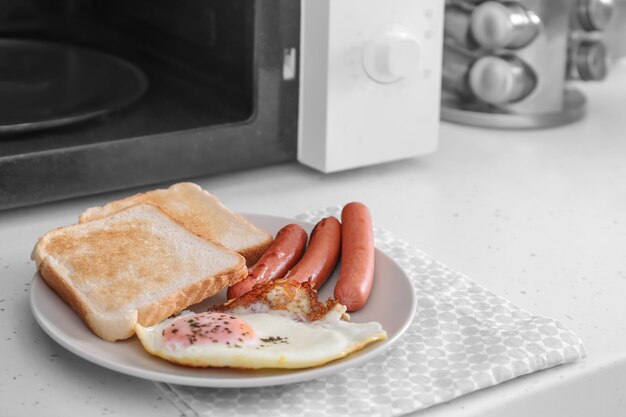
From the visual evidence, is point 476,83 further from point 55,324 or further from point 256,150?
point 55,324

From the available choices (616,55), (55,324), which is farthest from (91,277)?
(616,55)

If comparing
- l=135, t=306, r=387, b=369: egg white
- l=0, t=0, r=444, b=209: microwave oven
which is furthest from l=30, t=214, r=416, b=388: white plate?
l=0, t=0, r=444, b=209: microwave oven

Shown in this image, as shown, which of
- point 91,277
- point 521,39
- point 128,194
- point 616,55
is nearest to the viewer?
point 91,277

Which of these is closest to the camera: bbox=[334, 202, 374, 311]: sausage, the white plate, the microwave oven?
the white plate

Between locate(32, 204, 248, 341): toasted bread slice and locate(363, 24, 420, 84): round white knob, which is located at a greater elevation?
locate(363, 24, 420, 84): round white knob

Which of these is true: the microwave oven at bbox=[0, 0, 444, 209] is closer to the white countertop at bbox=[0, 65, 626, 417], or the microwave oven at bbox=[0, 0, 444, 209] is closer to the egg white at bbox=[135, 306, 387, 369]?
the white countertop at bbox=[0, 65, 626, 417]

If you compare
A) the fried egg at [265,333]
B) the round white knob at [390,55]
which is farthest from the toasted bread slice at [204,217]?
the round white knob at [390,55]

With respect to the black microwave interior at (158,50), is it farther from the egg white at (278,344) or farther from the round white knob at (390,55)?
the egg white at (278,344)
